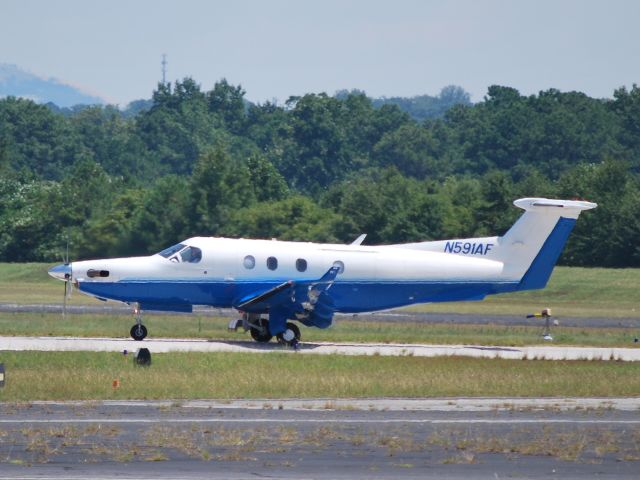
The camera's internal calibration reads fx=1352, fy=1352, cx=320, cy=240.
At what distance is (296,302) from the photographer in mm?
33375

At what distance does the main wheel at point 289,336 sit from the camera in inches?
1318

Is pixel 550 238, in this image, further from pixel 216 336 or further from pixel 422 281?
pixel 216 336

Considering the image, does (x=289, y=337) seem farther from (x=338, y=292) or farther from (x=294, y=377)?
(x=294, y=377)

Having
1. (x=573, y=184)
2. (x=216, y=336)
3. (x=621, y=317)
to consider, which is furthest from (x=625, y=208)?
(x=216, y=336)

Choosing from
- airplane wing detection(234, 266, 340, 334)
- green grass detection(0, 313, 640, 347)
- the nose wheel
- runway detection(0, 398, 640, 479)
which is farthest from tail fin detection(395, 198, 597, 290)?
runway detection(0, 398, 640, 479)

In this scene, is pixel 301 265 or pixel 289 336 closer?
pixel 289 336

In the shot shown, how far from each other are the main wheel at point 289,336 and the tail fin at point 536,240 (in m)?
5.48

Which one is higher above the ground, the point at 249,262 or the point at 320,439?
the point at 249,262

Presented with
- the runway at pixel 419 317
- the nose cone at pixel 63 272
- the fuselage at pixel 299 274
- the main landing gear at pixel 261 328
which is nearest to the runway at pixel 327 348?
the main landing gear at pixel 261 328

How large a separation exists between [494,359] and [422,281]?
3771mm

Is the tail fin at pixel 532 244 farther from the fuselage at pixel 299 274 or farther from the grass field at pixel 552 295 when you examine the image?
the grass field at pixel 552 295

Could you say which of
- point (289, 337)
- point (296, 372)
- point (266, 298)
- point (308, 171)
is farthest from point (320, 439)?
point (308, 171)

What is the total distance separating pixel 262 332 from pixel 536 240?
7.37 m

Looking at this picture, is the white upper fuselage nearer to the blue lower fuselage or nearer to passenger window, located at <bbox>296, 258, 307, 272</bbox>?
passenger window, located at <bbox>296, 258, 307, 272</bbox>
